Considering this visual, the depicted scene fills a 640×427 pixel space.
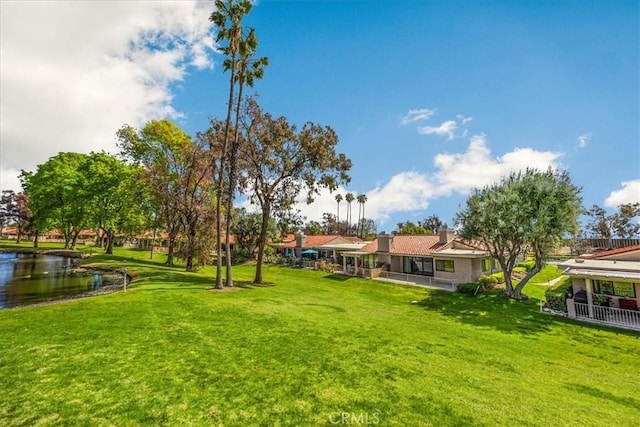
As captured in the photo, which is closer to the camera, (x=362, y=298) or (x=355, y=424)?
(x=355, y=424)

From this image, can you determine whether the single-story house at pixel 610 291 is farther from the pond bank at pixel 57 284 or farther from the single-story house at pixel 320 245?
the pond bank at pixel 57 284

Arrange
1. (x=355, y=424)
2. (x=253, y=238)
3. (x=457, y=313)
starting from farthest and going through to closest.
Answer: (x=253, y=238)
(x=457, y=313)
(x=355, y=424)

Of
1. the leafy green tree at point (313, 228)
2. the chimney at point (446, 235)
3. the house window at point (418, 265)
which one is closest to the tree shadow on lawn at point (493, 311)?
the house window at point (418, 265)

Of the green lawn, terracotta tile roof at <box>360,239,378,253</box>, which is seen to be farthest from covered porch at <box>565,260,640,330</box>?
terracotta tile roof at <box>360,239,378,253</box>

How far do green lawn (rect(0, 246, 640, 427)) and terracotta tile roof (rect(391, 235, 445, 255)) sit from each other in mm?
15827

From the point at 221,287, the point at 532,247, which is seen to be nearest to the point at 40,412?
the point at 221,287

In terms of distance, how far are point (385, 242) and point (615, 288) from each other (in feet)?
66.1

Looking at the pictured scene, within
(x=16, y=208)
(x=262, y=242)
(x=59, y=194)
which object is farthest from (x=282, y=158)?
(x=16, y=208)

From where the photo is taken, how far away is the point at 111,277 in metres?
26.7

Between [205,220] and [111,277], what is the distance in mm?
9497

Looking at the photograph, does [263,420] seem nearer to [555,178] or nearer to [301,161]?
[301,161]

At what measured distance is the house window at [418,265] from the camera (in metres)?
32.9

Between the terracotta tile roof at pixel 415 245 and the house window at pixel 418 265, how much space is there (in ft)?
3.36

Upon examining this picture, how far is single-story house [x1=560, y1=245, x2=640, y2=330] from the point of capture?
1772cm
